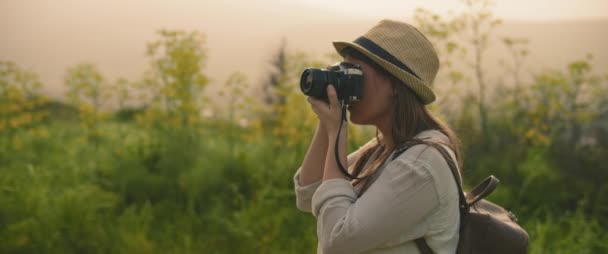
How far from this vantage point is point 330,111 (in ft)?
5.20

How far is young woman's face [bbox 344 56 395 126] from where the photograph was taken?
1598 millimetres

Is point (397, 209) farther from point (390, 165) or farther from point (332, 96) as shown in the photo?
point (332, 96)

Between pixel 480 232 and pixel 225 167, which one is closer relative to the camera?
pixel 480 232

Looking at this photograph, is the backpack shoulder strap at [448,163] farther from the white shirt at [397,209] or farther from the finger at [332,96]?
the finger at [332,96]

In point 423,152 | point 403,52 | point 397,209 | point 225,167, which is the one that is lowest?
point 225,167

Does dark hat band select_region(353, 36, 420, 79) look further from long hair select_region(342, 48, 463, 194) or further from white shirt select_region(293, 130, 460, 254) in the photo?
white shirt select_region(293, 130, 460, 254)

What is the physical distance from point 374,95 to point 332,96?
0.14 m

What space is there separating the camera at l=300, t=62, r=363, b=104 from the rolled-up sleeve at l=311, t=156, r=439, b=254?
0.25m

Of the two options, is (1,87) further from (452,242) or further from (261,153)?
(452,242)

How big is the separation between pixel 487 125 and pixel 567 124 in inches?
27.4

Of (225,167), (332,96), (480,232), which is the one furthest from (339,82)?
(225,167)

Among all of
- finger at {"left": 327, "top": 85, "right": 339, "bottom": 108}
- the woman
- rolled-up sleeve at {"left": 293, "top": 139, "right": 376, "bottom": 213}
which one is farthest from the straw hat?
rolled-up sleeve at {"left": 293, "top": 139, "right": 376, "bottom": 213}

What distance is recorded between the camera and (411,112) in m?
1.60

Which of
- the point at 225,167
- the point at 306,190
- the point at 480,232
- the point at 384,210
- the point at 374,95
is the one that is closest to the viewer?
the point at 384,210
